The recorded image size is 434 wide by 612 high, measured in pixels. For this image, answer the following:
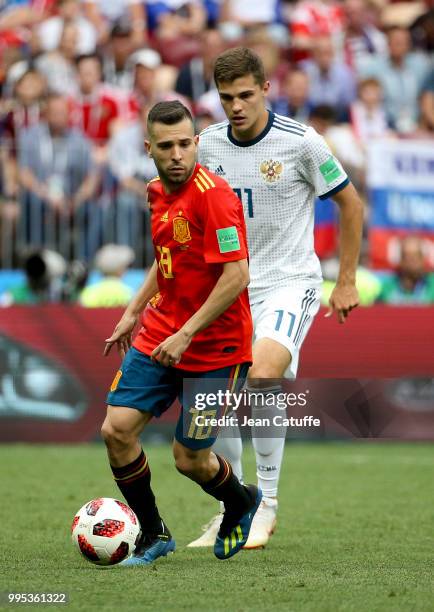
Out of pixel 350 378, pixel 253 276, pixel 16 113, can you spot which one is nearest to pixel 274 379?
pixel 253 276

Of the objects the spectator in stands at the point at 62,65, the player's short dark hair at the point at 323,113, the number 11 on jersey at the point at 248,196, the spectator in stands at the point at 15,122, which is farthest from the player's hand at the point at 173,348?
the spectator in stands at the point at 62,65

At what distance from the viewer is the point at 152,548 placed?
639cm

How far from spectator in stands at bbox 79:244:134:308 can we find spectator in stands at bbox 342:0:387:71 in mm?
5004

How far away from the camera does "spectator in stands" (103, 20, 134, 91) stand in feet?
50.6

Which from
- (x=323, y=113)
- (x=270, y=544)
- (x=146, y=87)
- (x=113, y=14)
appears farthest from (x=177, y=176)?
(x=113, y=14)

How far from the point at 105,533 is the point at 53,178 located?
809 cm

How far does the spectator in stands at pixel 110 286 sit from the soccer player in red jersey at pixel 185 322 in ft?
22.6

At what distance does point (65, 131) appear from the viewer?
1370cm

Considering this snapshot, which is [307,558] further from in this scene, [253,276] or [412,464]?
[412,464]

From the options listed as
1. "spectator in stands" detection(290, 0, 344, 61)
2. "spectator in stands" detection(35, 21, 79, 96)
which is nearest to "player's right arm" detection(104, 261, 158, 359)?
"spectator in stands" detection(35, 21, 79, 96)

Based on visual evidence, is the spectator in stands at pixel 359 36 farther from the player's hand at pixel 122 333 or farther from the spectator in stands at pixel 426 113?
the player's hand at pixel 122 333

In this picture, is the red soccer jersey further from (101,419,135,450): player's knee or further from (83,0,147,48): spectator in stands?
(83,0,147,48): spectator in stands

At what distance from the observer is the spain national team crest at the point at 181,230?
5.97 metres

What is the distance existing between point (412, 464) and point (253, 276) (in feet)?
15.5
